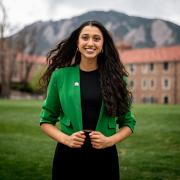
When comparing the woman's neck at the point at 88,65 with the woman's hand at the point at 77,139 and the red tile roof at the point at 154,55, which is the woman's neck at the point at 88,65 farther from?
the red tile roof at the point at 154,55

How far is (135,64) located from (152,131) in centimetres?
5551

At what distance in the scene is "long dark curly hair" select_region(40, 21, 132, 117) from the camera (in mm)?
2801

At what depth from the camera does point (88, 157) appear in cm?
276

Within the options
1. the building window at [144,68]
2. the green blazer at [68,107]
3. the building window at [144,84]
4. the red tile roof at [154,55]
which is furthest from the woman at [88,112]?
the building window at [144,68]

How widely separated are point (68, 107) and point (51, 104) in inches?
6.5

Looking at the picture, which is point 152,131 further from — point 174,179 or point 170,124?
point 174,179

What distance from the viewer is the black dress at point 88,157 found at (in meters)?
2.77

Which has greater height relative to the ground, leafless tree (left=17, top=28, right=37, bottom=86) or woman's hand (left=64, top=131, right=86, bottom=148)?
leafless tree (left=17, top=28, right=37, bottom=86)

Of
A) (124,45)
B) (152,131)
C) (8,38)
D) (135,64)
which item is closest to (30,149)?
(152,131)

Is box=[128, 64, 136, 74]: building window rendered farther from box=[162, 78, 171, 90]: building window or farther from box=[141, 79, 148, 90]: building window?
box=[162, 78, 171, 90]: building window

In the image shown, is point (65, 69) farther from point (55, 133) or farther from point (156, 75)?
point (156, 75)

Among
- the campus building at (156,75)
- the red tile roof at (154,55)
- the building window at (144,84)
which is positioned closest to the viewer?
the campus building at (156,75)

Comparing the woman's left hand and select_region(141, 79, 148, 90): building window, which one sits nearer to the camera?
the woman's left hand

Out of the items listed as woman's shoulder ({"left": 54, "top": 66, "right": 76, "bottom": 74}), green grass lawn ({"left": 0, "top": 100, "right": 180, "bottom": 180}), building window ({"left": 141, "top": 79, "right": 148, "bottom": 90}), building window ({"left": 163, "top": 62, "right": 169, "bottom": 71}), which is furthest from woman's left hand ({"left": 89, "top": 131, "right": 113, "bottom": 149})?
building window ({"left": 141, "top": 79, "right": 148, "bottom": 90})
